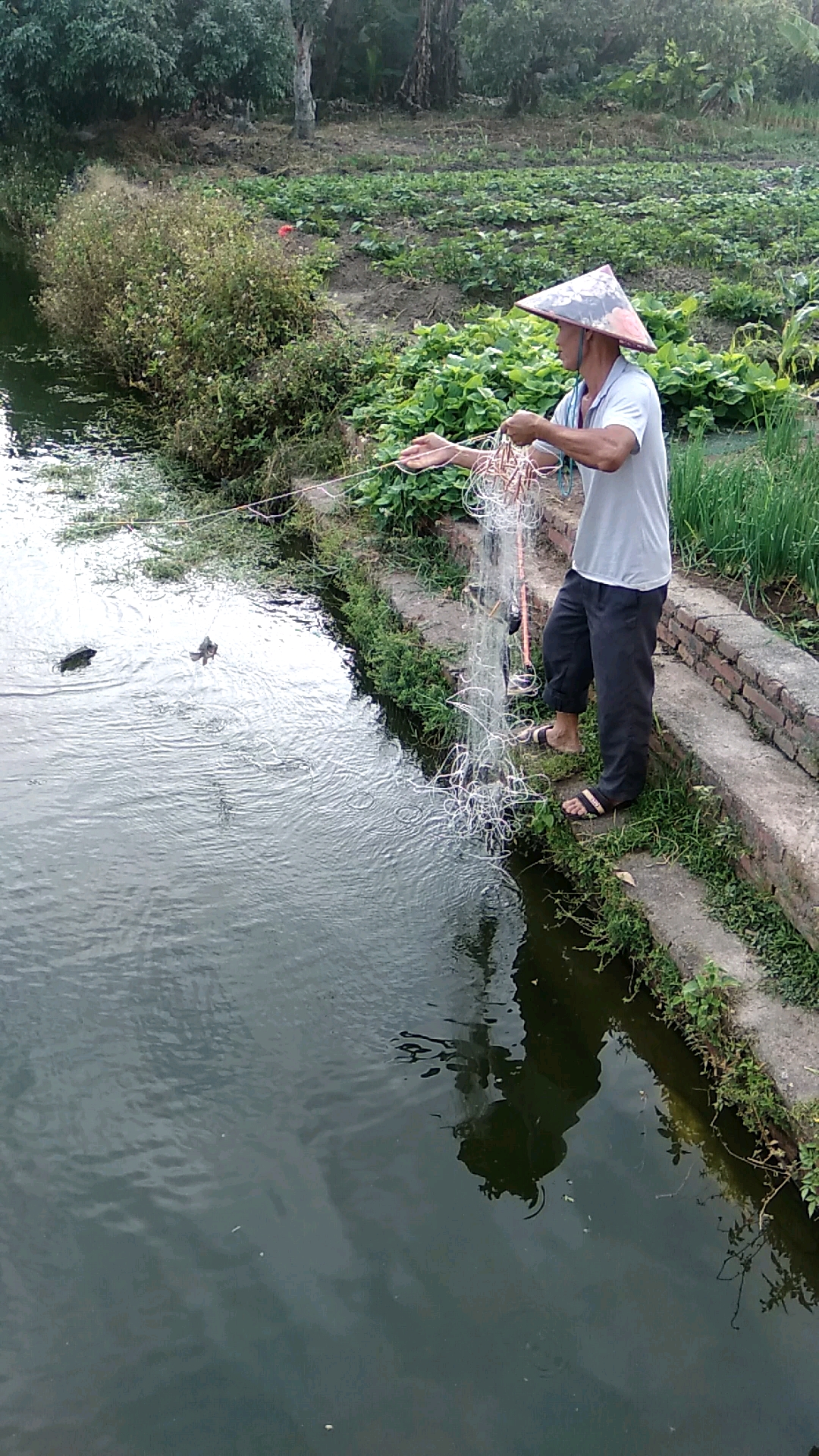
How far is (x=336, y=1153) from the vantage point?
3.06 metres

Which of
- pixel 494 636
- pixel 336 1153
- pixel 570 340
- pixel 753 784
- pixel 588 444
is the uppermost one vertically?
pixel 570 340

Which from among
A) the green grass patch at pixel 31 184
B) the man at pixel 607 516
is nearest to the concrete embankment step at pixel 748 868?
the man at pixel 607 516

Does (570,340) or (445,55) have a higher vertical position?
(445,55)

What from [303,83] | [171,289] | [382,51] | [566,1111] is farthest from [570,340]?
[382,51]

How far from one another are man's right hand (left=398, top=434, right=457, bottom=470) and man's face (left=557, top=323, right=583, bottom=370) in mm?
588

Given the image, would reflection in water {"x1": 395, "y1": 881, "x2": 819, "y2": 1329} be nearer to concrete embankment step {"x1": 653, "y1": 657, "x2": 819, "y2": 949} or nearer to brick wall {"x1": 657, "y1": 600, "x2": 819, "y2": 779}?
concrete embankment step {"x1": 653, "y1": 657, "x2": 819, "y2": 949}

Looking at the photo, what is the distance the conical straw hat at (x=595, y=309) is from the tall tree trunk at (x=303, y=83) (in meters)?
18.3

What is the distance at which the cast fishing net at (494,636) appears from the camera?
3926 mm

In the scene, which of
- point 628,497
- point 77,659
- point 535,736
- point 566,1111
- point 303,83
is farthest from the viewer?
point 303,83

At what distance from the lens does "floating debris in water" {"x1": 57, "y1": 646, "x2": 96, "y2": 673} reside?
5492 mm

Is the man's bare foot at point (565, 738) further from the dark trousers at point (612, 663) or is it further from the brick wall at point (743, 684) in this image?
the brick wall at point (743, 684)

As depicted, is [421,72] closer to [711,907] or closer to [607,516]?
[607,516]

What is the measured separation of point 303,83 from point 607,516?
760 inches

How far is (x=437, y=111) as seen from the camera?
24.7m
